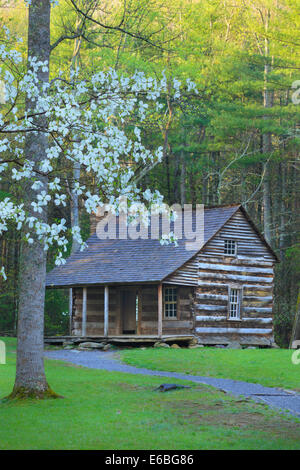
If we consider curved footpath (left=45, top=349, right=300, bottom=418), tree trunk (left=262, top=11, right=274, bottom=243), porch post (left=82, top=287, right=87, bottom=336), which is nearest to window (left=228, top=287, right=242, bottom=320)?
porch post (left=82, top=287, right=87, bottom=336)

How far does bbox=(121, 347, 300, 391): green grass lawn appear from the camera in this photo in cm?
1891

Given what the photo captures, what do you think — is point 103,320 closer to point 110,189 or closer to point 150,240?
point 150,240

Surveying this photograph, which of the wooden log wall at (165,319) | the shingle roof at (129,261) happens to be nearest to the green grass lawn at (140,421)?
the shingle roof at (129,261)

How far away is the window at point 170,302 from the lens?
31.5 meters

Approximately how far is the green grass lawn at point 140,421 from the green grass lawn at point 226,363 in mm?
3094

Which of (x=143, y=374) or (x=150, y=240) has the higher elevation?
(x=150, y=240)

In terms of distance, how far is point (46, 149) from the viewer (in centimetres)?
1219

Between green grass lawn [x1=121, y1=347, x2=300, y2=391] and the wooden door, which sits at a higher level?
the wooden door

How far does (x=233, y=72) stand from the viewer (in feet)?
134

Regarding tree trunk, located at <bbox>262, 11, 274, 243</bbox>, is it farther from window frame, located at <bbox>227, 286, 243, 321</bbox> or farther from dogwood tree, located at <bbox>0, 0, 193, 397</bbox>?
→ dogwood tree, located at <bbox>0, 0, 193, 397</bbox>

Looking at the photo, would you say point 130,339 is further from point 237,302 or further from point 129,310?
point 237,302

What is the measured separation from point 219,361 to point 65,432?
1284 centimetres
